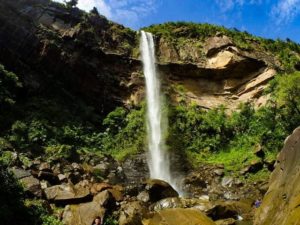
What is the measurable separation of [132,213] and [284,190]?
6.93m

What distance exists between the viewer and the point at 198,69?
4341cm

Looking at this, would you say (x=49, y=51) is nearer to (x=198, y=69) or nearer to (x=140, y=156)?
(x=140, y=156)

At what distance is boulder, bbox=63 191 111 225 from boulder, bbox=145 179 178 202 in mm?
4460

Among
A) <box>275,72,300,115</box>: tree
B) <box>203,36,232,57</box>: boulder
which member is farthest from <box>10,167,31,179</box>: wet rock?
<box>203,36,232,57</box>: boulder

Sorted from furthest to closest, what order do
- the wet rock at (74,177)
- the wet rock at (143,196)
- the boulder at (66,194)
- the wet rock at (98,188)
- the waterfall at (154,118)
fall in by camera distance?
the waterfall at (154,118)
the wet rock at (74,177)
the wet rock at (143,196)
the wet rock at (98,188)
the boulder at (66,194)

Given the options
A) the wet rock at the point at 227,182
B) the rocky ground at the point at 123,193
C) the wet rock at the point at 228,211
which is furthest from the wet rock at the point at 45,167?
the wet rock at the point at 227,182

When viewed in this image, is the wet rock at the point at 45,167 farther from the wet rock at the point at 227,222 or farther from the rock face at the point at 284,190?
the rock face at the point at 284,190

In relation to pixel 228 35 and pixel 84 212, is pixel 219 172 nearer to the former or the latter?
pixel 84 212

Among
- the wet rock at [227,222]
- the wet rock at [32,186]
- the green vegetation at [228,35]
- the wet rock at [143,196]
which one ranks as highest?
the green vegetation at [228,35]

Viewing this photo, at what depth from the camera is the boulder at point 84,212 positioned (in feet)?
60.0

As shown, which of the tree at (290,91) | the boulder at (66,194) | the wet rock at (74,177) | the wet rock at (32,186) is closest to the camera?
the wet rock at (32,186)

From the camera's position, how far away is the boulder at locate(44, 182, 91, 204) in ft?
65.8

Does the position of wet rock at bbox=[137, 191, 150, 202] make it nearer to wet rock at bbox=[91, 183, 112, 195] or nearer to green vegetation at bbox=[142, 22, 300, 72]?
wet rock at bbox=[91, 183, 112, 195]

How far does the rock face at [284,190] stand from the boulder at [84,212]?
274 inches
